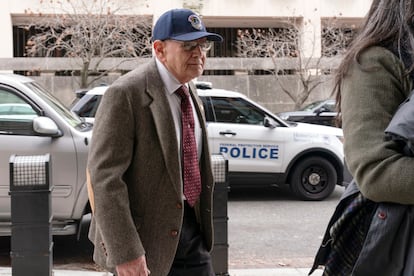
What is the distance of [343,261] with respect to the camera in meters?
1.88

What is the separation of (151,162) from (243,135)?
6656 millimetres

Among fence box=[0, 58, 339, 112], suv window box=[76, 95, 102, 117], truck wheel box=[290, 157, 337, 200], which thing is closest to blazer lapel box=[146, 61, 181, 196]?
suv window box=[76, 95, 102, 117]

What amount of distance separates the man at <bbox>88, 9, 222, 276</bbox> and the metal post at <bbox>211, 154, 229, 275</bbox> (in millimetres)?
2124

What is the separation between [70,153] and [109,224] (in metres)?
3.76

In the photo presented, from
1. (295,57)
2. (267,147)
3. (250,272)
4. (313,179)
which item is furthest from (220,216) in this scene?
(295,57)

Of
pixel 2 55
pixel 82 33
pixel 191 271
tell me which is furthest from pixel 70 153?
pixel 2 55

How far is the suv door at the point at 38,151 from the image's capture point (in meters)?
5.91

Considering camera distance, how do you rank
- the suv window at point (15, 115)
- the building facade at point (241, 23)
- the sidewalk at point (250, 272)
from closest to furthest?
1. the sidewalk at point (250, 272)
2. the suv window at point (15, 115)
3. the building facade at point (241, 23)

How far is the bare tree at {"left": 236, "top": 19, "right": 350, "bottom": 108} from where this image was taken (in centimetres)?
2122

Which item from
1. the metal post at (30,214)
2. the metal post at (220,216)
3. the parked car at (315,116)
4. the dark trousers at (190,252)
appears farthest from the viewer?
the parked car at (315,116)

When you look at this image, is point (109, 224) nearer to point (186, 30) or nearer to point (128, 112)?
point (128, 112)

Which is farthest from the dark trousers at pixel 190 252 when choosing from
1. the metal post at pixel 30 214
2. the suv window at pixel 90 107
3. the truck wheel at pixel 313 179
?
the truck wheel at pixel 313 179

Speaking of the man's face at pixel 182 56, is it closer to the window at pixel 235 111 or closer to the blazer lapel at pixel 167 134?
the blazer lapel at pixel 167 134

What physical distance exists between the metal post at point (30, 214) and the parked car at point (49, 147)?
1.48m
